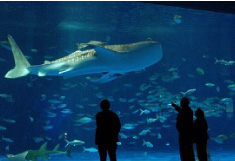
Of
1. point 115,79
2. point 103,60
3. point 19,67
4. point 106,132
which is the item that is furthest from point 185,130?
point 115,79

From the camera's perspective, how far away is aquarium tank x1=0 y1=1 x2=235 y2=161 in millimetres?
13828

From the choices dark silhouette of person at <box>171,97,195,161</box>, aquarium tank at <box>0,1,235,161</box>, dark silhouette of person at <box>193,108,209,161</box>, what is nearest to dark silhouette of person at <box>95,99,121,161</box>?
dark silhouette of person at <box>171,97,195,161</box>

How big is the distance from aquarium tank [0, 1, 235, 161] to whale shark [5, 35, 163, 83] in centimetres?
674

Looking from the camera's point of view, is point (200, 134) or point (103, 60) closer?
point (200, 134)

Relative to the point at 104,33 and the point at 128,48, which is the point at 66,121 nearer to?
the point at 104,33

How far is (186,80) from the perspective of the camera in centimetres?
2355

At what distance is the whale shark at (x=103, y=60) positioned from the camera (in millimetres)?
3854

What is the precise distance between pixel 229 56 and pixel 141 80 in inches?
374

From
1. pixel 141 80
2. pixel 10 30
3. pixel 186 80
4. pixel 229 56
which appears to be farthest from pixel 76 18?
pixel 229 56

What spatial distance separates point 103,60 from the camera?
4070 millimetres

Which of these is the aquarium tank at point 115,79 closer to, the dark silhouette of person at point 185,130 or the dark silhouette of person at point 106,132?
the dark silhouette of person at point 185,130

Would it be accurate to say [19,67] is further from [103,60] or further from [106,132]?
[106,132]

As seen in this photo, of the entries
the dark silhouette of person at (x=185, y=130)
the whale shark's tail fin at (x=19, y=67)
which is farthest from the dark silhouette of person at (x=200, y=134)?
the whale shark's tail fin at (x=19, y=67)

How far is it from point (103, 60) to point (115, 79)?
15900 millimetres
